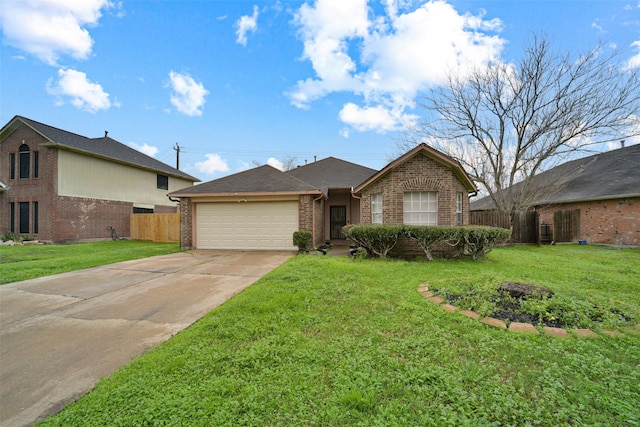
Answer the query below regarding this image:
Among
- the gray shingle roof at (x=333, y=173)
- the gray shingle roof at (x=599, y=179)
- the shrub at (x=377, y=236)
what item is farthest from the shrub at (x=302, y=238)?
the gray shingle roof at (x=599, y=179)

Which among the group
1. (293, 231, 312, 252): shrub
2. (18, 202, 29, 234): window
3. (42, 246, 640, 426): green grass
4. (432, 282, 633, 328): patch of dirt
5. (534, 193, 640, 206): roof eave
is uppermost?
(534, 193, 640, 206): roof eave

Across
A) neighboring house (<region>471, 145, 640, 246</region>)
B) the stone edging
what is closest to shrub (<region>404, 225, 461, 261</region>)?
the stone edging

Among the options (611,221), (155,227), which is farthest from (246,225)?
(611,221)

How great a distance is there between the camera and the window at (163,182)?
69.8 ft

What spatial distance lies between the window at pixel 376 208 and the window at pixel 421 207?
93cm

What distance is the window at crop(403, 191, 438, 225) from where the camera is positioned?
383 inches

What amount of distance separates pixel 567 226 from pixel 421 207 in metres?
11.5

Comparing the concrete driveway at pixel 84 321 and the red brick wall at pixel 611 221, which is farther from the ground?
the red brick wall at pixel 611 221

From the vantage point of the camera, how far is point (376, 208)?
1055cm

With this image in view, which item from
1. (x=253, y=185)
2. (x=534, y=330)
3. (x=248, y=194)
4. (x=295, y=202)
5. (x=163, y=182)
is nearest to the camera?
(x=534, y=330)

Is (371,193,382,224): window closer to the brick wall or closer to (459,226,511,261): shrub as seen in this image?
(459,226,511,261): shrub

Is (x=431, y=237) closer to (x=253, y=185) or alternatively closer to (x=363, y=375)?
(x=363, y=375)

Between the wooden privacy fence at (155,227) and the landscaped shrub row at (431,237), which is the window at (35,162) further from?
the landscaped shrub row at (431,237)

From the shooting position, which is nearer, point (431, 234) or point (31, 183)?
point (431, 234)
